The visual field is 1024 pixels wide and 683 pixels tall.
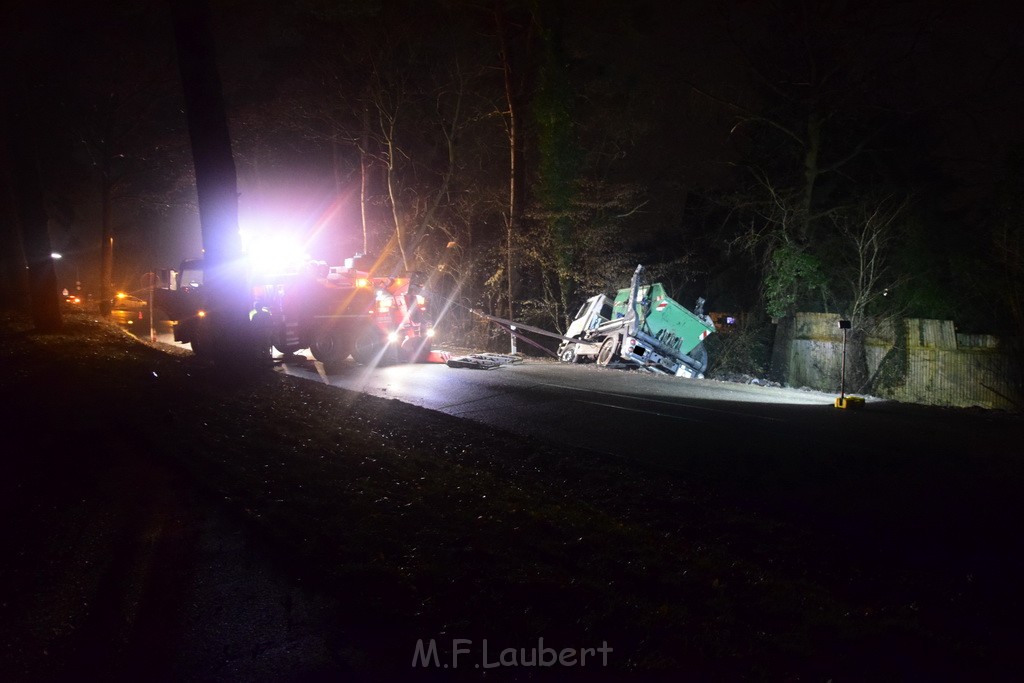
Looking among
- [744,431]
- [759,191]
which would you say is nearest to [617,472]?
[744,431]

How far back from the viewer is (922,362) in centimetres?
1628

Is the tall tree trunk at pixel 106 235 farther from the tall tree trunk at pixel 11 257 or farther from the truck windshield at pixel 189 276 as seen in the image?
the truck windshield at pixel 189 276

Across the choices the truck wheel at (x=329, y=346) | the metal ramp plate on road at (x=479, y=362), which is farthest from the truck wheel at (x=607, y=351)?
the truck wheel at (x=329, y=346)

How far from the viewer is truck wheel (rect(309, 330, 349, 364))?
15164 mm

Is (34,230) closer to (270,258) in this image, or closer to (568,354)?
(270,258)

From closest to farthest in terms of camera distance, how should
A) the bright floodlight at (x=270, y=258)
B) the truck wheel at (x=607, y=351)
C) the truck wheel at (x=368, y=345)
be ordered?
the truck wheel at (x=368, y=345)
the bright floodlight at (x=270, y=258)
the truck wheel at (x=607, y=351)

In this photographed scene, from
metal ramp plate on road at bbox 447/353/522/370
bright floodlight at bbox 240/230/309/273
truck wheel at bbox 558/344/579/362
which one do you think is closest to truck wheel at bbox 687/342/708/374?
truck wheel at bbox 558/344/579/362

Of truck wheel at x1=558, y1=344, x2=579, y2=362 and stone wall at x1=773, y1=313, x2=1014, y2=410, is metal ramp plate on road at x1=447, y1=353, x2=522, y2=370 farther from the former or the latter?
stone wall at x1=773, y1=313, x2=1014, y2=410

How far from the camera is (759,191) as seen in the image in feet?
73.5

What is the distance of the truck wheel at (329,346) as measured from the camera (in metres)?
15.2

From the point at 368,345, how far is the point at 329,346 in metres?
0.86

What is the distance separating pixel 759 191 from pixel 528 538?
67.5 feet

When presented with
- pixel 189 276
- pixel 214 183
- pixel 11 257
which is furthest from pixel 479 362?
pixel 11 257

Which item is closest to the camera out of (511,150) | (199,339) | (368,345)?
(368,345)
